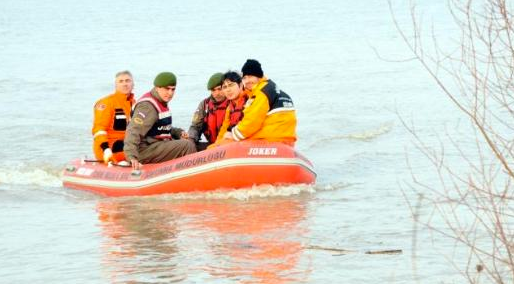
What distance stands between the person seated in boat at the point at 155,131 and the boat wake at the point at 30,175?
197 cm

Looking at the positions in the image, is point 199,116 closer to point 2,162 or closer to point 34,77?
point 2,162

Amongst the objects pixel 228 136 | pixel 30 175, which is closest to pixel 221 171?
pixel 228 136

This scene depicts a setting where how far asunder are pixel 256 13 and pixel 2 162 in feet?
120

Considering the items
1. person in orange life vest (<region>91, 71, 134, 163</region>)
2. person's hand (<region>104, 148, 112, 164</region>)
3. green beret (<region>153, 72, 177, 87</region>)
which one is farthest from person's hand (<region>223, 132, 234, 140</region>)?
person's hand (<region>104, 148, 112, 164</region>)

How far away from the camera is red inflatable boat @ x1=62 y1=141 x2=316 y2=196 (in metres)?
10.8

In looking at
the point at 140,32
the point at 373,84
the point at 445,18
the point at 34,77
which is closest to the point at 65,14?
the point at 140,32

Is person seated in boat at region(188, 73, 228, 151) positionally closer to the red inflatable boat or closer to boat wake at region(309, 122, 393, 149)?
the red inflatable boat

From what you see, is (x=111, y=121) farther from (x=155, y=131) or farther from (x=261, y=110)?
(x=261, y=110)

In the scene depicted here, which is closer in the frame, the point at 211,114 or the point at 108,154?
the point at 211,114

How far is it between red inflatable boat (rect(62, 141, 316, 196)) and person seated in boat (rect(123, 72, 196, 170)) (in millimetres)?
153

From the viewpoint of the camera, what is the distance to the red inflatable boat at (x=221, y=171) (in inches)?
425

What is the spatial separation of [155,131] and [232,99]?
901 mm

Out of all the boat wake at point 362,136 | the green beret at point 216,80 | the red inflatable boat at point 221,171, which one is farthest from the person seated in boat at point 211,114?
the boat wake at point 362,136

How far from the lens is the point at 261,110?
34.8 ft
